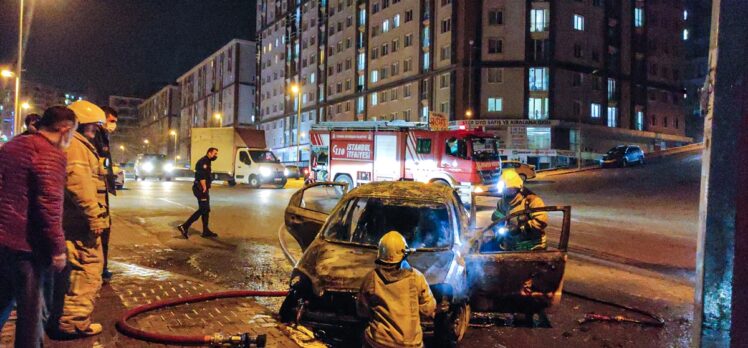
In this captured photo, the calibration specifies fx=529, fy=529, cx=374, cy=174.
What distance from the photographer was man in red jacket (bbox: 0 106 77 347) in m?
3.09

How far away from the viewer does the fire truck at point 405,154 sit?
1861 cm

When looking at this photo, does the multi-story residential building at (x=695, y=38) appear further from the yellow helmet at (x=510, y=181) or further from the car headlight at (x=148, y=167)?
the yellow helmet at (x=510, y=181)

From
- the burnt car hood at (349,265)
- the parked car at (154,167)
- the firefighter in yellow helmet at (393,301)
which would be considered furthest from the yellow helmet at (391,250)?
the parked car at (154,167)

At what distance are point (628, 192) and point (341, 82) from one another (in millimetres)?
49342

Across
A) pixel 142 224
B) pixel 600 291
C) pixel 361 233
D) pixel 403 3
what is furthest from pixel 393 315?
pixel 403 3

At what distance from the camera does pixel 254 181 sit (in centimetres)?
2830

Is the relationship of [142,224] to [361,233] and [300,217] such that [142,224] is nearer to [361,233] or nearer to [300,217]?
[300,217]

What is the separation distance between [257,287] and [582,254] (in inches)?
262

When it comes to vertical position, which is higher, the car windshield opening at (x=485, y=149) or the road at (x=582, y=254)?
the car windshield opening at (x=485, y=149)

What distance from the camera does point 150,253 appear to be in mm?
8719

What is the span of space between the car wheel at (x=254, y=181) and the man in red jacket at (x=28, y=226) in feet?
82.3

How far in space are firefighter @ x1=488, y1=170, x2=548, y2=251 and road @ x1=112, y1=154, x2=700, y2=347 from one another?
35.6 inches

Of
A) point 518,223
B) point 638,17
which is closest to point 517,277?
point 518,223

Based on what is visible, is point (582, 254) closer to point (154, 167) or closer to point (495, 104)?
point (154, 167)
